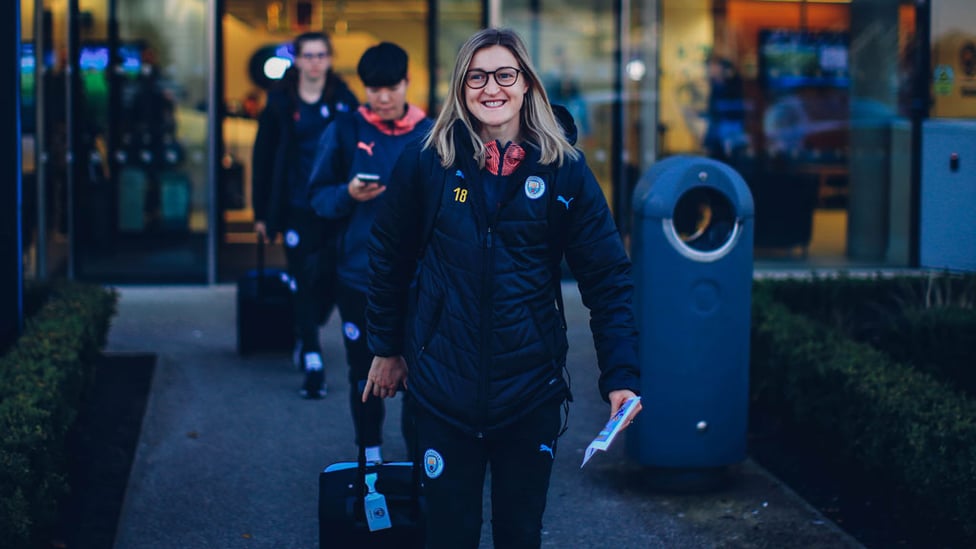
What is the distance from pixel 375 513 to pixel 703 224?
2.22 metres

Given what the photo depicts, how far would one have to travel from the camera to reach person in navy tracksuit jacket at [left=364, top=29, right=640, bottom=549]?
11.6ft

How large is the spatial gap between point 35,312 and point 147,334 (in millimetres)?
1618

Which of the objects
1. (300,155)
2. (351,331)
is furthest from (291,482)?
(300,155)

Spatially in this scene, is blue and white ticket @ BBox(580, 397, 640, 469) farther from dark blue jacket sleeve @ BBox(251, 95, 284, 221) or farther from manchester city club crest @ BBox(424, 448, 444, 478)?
dark blue jacket sleeve @ BBox(251, 95, 284, 221)

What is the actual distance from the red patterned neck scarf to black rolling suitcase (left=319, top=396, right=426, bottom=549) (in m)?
0.97

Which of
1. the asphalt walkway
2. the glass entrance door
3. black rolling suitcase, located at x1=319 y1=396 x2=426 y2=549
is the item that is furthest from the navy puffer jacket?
the glass entrance door

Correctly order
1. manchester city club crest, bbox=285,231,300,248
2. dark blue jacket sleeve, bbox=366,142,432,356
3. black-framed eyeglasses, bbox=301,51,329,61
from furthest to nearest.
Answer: manchester city club crest, bbox=285,231,300,248 → black-framed eyeglasses, bbox=301,51,329,61 → dark blue jacket sleeve, bbox=366,142,432,356

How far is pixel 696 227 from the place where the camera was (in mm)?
5680

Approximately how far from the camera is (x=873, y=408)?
5348 millimetres

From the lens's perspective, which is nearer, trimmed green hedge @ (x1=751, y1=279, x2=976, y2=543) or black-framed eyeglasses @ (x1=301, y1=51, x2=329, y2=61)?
trimmed green hedge @ (x1=751, y1=279, x2=976, y2=543)

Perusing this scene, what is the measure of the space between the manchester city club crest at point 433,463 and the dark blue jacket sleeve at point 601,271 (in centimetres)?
47

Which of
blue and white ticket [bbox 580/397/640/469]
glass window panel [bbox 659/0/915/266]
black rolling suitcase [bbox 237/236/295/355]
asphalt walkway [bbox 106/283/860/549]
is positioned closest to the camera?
blue and white ticket [bbox 580/397/640/469]

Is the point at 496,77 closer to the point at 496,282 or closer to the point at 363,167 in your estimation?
the point at 496,282

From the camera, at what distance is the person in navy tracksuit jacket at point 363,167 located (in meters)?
5.30
